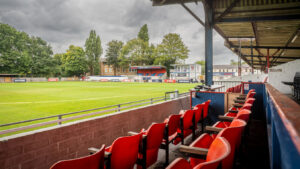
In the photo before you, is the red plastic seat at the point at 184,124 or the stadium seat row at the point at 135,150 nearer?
the stadium seat row at the point at 135,150

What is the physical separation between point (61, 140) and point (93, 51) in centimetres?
6866

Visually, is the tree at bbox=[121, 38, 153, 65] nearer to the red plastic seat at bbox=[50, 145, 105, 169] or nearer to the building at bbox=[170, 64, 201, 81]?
the building at bbox=[170, 64, 201, 81]

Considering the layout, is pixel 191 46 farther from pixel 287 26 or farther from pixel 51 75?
pixel 287 26

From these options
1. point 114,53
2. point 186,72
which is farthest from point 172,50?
point 114,53

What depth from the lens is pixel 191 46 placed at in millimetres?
61812

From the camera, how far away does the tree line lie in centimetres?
4866

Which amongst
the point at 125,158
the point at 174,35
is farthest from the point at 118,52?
the point at 125,158

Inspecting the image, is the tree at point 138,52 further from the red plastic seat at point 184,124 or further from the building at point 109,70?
the red plastic seat at point 184,124

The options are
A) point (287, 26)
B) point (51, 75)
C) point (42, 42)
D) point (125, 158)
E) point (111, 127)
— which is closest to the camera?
point (125, 158)

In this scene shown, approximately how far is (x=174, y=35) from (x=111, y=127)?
193 feet

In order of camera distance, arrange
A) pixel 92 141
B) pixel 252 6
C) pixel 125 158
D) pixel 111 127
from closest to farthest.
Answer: pixel 125 158
pixel 92 141
pixel 111 127
pixel 252 6

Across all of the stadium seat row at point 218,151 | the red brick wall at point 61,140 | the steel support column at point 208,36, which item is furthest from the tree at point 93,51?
the stadium seat row at point 218,151

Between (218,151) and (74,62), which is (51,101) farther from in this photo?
(74,62)

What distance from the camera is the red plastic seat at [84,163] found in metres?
1.45
